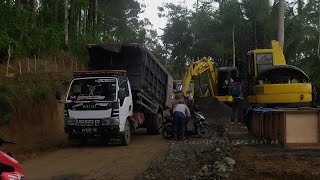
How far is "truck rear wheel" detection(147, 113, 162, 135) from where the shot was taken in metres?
17.7

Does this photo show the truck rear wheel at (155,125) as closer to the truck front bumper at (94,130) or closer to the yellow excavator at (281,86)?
the yellow excavator at (281,86)

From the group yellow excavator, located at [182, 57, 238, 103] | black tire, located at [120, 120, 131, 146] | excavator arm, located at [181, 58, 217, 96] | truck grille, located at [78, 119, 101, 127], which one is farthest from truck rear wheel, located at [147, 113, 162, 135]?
yellow excavator, located at [182, 57, 238, 103]

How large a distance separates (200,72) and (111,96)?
13244mm

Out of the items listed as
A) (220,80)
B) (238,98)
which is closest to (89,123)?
(238,98)

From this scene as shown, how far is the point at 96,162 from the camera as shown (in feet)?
36.7

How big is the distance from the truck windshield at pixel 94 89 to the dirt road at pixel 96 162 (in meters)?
1.54

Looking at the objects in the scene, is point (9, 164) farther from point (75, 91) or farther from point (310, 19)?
point (310, 19)

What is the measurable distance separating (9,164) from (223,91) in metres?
25.0

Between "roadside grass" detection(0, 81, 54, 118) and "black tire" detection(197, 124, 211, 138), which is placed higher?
"roadside grass" detection(0, 81, 54, 118)

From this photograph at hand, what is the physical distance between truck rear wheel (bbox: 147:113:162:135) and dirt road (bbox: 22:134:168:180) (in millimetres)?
2663

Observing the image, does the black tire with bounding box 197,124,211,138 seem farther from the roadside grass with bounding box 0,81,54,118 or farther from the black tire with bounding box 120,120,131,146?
the roadside grass with bounding box 0,81,54,118

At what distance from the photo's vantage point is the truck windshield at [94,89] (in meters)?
14.1

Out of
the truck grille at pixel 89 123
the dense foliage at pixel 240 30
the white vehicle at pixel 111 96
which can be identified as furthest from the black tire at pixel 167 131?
the dense foliage at pixel 240 30

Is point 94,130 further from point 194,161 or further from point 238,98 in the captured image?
point 238,98
